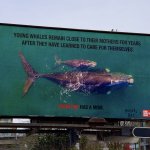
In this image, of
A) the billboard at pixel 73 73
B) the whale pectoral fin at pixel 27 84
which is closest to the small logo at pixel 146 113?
the billboard at pixel 73 73

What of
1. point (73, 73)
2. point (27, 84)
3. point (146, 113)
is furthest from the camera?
point (146, 113)

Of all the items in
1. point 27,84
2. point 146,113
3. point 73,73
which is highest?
point 73,73

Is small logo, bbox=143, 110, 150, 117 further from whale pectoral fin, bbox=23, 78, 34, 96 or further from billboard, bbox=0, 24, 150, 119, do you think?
whale pectoral fin, bbox=23, 78, 34, 96

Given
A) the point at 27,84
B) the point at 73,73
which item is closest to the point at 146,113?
the point at 73,73

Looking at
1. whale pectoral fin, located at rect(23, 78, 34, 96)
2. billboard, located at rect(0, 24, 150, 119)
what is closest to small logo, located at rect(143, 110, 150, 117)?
billboard, located at rect(0, 24, 150, 119)

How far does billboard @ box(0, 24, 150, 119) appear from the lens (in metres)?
15.8

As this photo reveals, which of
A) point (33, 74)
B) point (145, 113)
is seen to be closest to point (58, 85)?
point (33, 74)

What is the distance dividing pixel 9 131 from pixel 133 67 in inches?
→ 204

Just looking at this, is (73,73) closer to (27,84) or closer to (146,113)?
(27,84)

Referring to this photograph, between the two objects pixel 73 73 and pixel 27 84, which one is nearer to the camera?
pixel 27 84

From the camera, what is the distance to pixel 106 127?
16.1 m

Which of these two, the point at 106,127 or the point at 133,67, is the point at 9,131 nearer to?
the point at 106,127

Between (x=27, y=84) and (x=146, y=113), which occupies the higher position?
(x=27, y=84)

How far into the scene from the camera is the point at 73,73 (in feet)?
53.9
